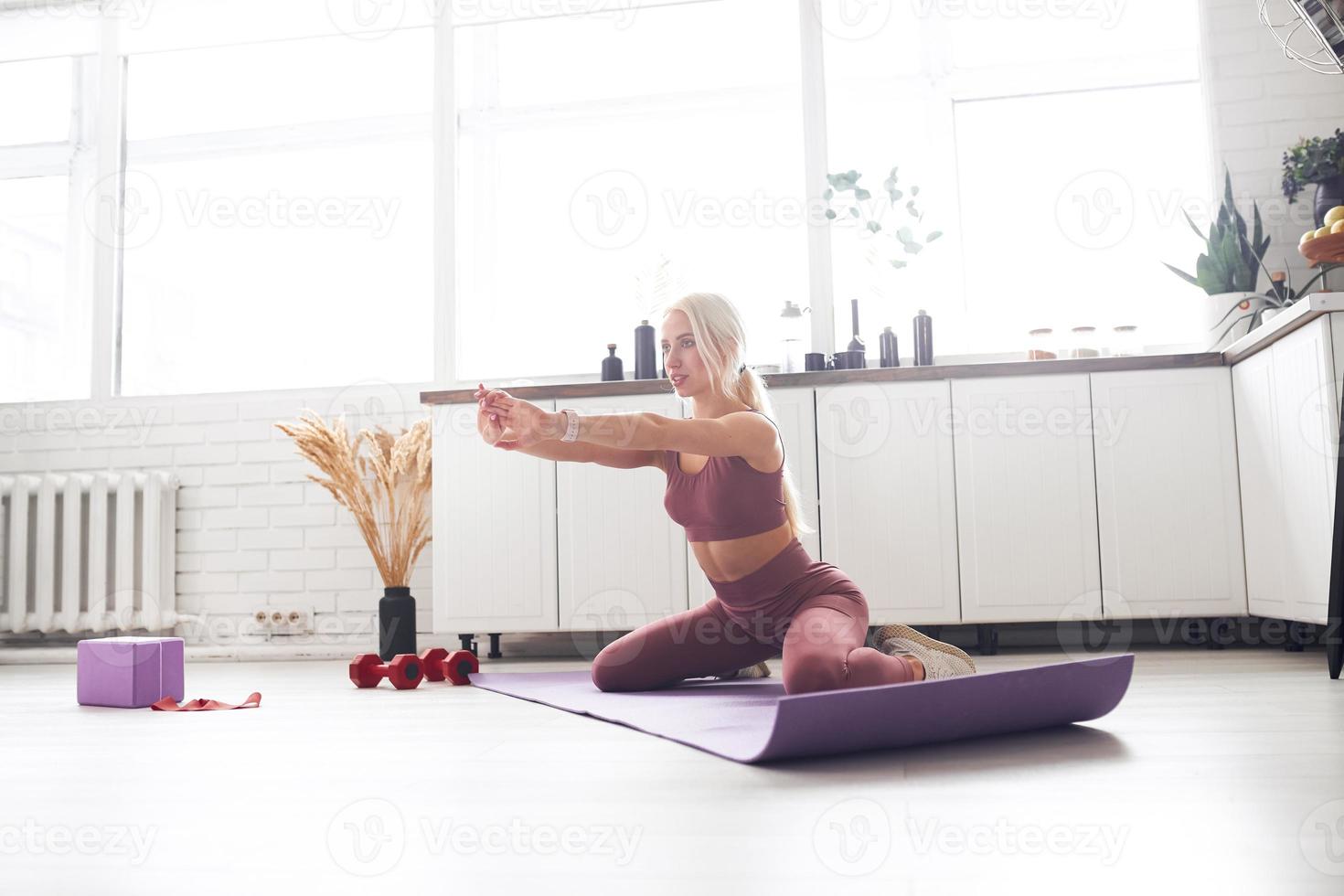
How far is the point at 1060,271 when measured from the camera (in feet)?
13.8

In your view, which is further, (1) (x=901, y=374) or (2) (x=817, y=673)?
(1) (x=901, y=374)

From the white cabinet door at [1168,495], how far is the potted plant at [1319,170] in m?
0.78

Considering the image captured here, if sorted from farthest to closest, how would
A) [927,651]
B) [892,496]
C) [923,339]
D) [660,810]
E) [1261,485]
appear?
[923,339]
[892,496]
[1261,485]
[927,651]
[660,810]

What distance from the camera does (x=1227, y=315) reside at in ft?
12.0

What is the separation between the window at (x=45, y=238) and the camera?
469 cm

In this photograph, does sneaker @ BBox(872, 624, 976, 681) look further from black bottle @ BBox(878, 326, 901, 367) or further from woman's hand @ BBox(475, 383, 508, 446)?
black bottle @ BBox(878, 326, 901, 367)

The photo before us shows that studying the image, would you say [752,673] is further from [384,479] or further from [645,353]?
[384,479]

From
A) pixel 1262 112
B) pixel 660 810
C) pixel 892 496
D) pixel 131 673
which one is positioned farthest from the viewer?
pixel 1262 112

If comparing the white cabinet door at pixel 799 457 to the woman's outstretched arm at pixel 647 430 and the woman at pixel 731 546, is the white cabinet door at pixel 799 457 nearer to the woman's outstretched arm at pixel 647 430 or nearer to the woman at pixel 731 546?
the woman at pixel 731 546

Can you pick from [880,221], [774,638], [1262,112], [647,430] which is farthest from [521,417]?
[1262,112]

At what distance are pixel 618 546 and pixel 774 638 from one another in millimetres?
1248

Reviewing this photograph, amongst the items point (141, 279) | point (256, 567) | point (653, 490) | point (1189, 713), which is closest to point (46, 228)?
point (141, 279)

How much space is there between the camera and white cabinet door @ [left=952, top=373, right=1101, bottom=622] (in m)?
3.38

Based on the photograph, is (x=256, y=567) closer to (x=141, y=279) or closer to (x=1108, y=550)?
(x=141, y=279)
